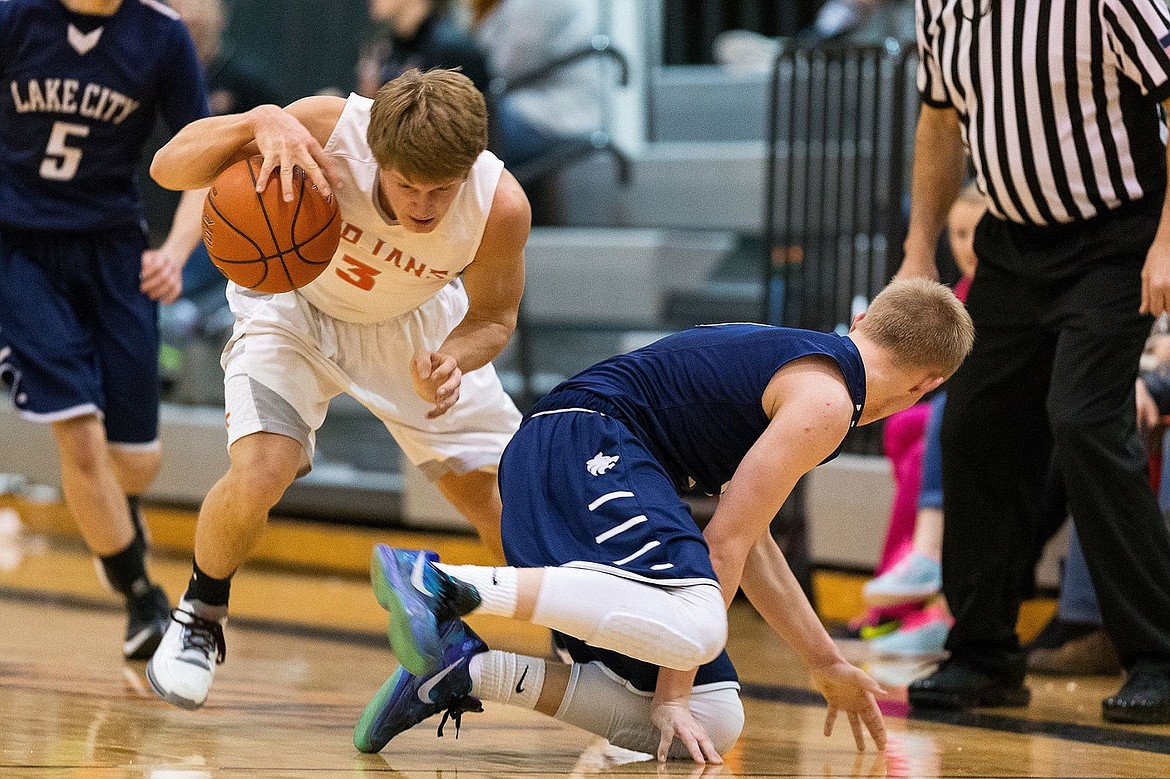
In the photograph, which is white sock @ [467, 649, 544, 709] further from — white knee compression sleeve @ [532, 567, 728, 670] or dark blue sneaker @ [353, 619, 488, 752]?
white knee compression sleeve @ [532, 567, 728, 670]

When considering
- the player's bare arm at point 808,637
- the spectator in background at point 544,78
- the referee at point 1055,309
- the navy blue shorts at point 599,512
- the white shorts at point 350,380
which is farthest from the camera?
the spectator in background at point 544,78

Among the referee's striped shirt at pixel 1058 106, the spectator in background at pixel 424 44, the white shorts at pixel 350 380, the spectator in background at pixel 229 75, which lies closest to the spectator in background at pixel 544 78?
the spectator in background at pixel 424 44

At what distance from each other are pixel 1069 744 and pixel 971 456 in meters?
0.81

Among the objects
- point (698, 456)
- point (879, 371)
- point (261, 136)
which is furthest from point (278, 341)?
point (879, 371)

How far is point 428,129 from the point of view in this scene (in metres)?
2.93

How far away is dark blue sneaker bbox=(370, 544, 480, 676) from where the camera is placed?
269cm

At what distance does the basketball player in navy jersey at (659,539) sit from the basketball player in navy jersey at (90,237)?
1.52 meters

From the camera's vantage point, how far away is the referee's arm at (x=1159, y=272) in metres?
3.58

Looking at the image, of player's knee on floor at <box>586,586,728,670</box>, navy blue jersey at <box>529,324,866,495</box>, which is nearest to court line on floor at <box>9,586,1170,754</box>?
navy blue jersey at <box>529,324,866,495</box>

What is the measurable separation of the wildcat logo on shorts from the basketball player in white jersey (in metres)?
0.37

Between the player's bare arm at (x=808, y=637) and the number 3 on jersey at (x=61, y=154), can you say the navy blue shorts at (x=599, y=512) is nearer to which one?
the player's bare arm at (x=808, y=637)

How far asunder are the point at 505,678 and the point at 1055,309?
172cm

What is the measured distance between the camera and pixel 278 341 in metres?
3.42

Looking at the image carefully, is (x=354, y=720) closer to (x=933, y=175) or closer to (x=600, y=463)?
(x=600, y=463)
